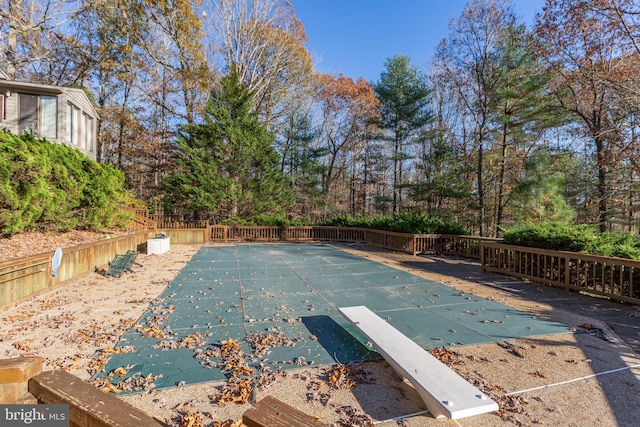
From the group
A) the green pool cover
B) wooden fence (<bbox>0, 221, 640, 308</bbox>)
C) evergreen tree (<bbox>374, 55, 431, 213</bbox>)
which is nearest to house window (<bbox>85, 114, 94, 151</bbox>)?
wooden fence (<bbox>0, 221, 640, 308</bbox>)

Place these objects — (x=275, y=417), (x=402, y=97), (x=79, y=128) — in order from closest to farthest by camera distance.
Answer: (x=275, y=417), (x=79, y=128), (x=402, y=97)

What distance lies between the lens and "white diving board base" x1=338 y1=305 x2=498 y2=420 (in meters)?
2.13

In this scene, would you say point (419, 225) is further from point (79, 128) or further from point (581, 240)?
point (79, 128)

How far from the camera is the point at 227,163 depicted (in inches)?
742

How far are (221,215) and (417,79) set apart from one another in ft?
53.1

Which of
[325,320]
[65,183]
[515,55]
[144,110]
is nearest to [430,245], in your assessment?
[325,320]

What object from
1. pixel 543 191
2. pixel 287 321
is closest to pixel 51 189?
pixel 287 321

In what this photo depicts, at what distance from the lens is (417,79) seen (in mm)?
21297

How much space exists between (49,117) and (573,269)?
19.3 metres

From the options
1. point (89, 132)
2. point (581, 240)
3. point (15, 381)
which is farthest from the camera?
point (89, 132)

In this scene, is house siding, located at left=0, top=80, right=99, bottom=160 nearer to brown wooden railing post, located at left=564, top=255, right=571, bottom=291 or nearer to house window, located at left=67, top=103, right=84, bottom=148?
house window, located at left=67, top=103, right=84, bottom=148

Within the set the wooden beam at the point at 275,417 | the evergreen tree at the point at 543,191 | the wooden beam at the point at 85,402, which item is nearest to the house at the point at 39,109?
the wooden beam at the point at 85,402

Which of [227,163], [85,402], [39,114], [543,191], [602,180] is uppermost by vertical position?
[39,114]

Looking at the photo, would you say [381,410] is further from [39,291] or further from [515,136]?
[515,136]
